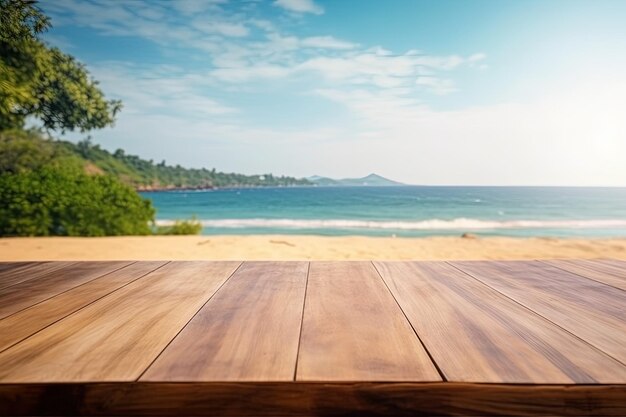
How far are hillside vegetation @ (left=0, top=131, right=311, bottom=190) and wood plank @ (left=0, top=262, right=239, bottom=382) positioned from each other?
45.3ft

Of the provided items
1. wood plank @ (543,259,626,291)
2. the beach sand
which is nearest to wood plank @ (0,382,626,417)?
wood plank @ (543,259,626,291)

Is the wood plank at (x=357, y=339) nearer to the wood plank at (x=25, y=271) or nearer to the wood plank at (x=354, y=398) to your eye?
the wood plank at (x=354, y=398)

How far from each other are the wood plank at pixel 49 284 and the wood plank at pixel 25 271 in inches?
1.4

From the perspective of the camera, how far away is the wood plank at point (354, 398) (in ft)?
2.14

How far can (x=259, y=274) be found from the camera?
1609 millimetres

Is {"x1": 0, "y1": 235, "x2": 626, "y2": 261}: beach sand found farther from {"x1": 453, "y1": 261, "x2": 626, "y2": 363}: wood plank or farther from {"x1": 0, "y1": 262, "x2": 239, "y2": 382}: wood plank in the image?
{"x1": 0, "y1": 262, "x2": 239, "y2": 382}: wood plank

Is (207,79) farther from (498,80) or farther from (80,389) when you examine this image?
(80,389)

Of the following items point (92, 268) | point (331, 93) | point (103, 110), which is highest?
point (331, 93)

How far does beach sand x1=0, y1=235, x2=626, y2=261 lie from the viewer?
6425 millimetres

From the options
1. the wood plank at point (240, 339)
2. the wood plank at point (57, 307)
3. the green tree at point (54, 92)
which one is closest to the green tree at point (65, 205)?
the green tree at point (54, 92)

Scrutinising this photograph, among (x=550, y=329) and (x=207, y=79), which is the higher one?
(x=207, y=79)

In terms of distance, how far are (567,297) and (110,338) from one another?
1.38 meters

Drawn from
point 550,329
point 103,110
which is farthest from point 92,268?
point 103,110

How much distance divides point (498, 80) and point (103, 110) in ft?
119
